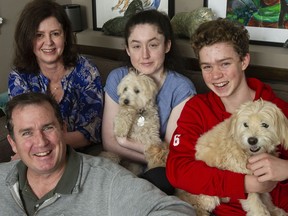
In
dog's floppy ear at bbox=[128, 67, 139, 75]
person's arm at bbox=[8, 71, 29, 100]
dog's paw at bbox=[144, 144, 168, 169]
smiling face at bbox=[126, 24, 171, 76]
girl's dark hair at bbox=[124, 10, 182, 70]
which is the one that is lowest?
dog's paw at bbox=[144, 144, 168, 169]

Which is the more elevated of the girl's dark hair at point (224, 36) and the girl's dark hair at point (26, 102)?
the girl's dark hair at point (224, 36)

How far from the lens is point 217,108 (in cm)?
180

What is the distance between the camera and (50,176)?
1.55 m

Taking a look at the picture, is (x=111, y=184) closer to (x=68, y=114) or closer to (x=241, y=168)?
(x=241, y=168)

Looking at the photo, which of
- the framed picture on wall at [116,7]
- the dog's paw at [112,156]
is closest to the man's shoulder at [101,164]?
the dog's paw at [112,156]

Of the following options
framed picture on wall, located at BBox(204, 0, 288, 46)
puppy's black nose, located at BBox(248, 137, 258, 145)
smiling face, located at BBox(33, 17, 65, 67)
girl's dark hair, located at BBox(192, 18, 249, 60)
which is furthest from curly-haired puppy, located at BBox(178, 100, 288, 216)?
→ framed picture on wall, located at BBox(204, 0, 288, 46)

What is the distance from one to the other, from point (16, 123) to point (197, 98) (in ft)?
2.76

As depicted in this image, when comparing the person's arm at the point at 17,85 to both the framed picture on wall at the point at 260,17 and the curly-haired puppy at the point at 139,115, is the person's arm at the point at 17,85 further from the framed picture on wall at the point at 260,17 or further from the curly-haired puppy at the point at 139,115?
the framed picture on wall at the point at 260,17

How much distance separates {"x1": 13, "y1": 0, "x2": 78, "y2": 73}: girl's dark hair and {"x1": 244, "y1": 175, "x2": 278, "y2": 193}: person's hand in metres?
1.33

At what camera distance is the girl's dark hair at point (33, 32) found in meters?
2.23

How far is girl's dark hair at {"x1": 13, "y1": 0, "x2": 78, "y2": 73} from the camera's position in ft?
7.32

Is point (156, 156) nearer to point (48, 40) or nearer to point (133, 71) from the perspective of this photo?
point (133, 71)

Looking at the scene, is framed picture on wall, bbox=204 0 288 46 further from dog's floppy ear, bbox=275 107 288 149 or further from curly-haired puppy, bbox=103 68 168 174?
dog's floppy ear, bbox=275 107 288 149

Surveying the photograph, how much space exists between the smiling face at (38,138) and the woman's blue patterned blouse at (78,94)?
81 centimetres
